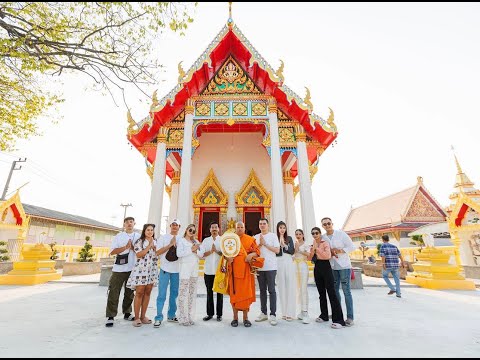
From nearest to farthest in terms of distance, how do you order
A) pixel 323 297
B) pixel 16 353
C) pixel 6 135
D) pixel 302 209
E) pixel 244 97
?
pixel 16 353
pixel 323 297
pixel 6 135
pixel 302 209
pixel 244 97

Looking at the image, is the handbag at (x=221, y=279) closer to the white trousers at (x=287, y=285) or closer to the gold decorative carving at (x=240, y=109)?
the white trousers at (x=287, y=285)

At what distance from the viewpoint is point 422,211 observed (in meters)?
18.7

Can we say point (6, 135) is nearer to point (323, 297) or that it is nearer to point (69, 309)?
point (69, 309)

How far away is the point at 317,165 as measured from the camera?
29.5 ft

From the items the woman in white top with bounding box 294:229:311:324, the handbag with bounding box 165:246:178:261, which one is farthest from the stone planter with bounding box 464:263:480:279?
the handbag with bounding box 165:246:178:261

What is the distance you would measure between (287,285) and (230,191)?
6.19m

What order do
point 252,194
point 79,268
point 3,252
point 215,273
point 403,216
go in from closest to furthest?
point 215,273, point 252,194, point 3,252, point 79,268, point 403,216

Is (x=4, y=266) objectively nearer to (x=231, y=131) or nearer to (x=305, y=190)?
(x=231, y=131)

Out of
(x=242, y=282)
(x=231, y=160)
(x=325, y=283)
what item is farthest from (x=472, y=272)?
(x=242, y=282)

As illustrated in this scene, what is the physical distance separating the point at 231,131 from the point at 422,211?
56.9 feet

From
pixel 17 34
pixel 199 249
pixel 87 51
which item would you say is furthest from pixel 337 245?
pixel 17 34

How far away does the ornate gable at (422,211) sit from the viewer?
18.3m

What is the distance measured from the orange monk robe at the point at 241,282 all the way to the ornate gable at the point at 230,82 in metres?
6.58

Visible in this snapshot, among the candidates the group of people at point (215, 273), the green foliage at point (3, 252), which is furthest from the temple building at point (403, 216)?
the green foliage at point (3, 252)
